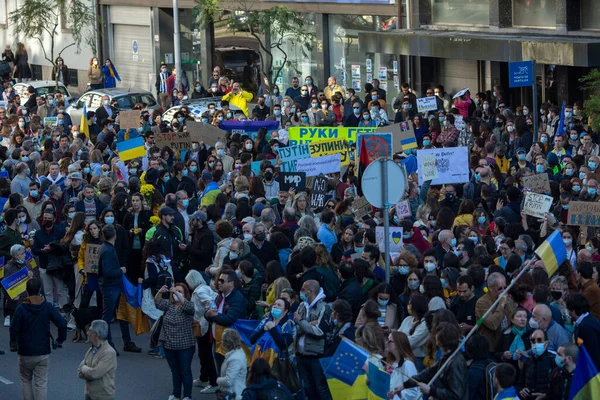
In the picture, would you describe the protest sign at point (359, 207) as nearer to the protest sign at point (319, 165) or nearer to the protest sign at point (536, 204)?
the protest sign at point (536, 204)

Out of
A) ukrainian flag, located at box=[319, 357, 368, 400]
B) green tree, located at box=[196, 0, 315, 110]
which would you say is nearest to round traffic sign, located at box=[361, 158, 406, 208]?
ukrainian flag, located at box=[319, 357, 368, 400]

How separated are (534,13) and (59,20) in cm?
2398

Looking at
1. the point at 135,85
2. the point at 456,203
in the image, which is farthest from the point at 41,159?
the point at 135,85

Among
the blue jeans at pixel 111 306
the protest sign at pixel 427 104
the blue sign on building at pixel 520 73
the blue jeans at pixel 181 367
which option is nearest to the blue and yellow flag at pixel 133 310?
the blue jeans at pixel 111 306

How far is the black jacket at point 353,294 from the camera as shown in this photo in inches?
498

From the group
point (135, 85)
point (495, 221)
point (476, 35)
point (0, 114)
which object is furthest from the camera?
point (135, 85)

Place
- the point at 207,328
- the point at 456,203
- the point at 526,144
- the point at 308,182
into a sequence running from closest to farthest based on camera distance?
the point at 207,328
the point at 456,203
the point at 308,182
the point at 526,144

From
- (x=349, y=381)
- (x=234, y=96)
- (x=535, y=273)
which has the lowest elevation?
(x=349, y=381)

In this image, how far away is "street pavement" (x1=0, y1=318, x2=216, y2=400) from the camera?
44.3 ft

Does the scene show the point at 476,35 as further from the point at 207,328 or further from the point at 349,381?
the point at 349,381

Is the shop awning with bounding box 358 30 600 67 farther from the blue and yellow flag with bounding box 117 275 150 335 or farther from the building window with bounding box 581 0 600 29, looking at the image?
the blue and yellow flag with bounding box 117 275 150 335

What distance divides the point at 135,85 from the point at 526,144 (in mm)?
27213

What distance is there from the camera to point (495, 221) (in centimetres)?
1511

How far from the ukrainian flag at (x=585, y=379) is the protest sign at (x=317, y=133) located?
1205cm
